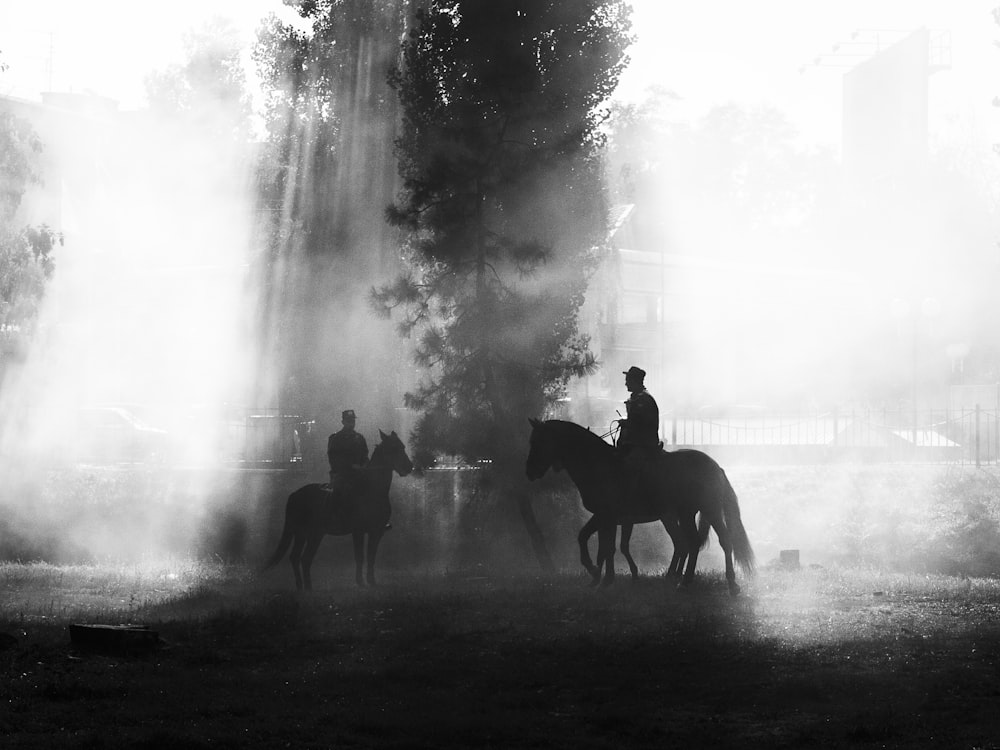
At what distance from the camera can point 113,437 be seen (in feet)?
159

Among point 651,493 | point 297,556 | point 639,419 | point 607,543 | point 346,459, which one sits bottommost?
point 297,556

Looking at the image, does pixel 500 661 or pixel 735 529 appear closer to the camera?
pixel 500 661

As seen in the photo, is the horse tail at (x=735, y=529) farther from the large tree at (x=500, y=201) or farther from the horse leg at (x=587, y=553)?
the large tree at (x=500, y=201)

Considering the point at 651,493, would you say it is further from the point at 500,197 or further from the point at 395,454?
the point at 500,197

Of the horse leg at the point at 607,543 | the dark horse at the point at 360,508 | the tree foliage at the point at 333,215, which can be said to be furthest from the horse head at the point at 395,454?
the tree foliage at the point at 333,215

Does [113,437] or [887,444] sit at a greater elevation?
[887,444]

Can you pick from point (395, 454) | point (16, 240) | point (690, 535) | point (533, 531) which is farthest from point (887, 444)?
point (16, 240)

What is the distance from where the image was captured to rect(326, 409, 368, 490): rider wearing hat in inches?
859

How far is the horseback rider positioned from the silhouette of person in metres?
4.18

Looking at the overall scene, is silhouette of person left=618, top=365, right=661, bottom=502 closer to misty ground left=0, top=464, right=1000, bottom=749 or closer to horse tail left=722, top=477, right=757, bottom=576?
horse tail left=722, top=477, right=757, bottom=576

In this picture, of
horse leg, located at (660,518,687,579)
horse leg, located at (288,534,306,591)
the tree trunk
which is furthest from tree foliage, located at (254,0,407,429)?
horse leg, located at (660,518,687,579)

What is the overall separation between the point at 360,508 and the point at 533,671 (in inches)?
326

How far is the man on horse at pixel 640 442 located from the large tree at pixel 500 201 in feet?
28.5

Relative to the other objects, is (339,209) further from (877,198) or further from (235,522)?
(877,198)
